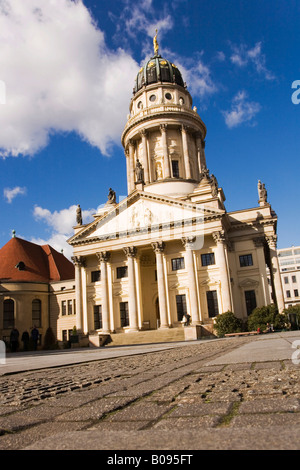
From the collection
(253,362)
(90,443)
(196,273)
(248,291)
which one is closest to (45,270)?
(196,273)

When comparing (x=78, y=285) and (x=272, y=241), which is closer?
(x=272, y=241)

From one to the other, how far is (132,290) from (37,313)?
46.4ft

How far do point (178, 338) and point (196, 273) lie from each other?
25.6 ft

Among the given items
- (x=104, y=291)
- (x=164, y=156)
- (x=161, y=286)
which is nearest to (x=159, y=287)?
(x=161, y=286)

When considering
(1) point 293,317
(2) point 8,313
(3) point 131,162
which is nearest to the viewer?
(1) point 293,317

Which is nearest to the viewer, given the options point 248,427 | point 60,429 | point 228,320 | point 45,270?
point 248,427

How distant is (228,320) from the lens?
35.0m

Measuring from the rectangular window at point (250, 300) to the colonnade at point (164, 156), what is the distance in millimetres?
19697

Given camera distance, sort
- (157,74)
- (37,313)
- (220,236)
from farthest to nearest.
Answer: (157,74) < (37,313) < (220,236)

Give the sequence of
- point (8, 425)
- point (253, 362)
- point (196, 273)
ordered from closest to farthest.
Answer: point (8, 425)
point (253, 362)
point (196, 273)

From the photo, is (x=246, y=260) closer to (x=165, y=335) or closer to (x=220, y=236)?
(x=220, y=236)

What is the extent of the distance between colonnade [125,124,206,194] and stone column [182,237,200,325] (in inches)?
652

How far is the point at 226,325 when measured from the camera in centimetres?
3475
